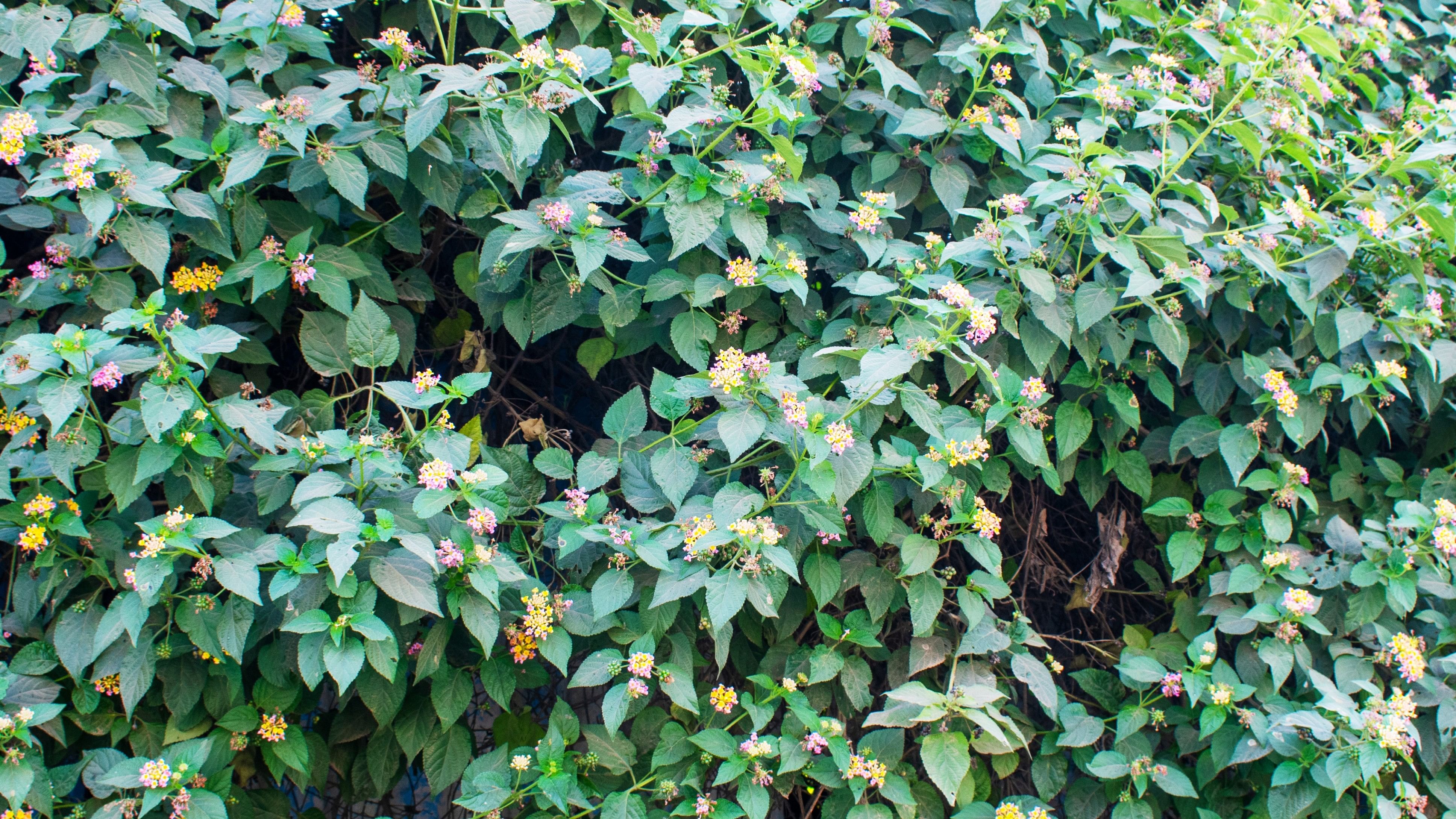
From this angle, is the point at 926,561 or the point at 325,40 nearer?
the point at 926,561

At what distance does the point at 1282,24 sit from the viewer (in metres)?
2.62

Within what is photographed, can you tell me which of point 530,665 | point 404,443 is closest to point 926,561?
point 530,665

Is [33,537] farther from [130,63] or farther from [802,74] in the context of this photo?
[802,74]

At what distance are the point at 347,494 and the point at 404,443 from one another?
0.16 metres

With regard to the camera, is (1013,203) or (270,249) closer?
(270,249)

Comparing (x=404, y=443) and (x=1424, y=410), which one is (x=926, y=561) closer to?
(x=404, y=443)

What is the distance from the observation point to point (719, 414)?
2.08m

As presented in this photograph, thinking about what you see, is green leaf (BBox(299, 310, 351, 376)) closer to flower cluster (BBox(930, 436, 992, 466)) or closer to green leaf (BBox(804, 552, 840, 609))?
green leaf (BBox(804, 552, 840, 609))

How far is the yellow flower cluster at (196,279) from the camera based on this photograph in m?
2.16

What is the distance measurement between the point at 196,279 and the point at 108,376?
0.46 m

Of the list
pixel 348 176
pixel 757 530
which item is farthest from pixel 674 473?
pixel 348 176

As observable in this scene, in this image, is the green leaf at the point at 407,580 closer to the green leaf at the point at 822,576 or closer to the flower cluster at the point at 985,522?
the green leaf at the point at 822,576

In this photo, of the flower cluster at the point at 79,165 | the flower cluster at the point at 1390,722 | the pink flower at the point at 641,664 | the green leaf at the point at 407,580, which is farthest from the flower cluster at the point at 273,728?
the flower cluster at the point at 1390,722

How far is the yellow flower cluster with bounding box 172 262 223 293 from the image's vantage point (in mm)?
2162
